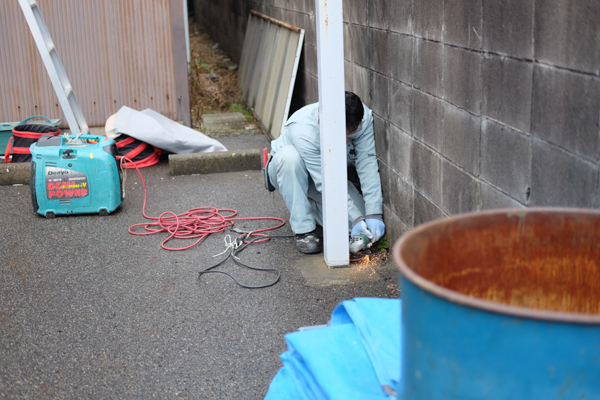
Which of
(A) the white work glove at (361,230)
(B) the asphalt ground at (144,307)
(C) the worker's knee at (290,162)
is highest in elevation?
(C) the worker's knee at (290,162)

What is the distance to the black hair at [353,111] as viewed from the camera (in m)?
3.72

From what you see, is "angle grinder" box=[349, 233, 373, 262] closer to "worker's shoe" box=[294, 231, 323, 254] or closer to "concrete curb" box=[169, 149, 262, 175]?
"worker's shoe" box=[294, 231, 323, 254]

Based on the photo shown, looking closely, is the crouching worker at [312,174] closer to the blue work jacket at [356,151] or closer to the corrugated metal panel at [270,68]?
the blue work jacket at [356,151]

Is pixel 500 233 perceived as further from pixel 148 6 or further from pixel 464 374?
pixel 148 6

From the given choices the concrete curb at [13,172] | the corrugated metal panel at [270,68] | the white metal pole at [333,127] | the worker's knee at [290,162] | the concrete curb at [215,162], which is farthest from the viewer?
the corrugated metal panel at [270,68]

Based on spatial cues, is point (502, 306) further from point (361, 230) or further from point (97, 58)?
point (97, 58)

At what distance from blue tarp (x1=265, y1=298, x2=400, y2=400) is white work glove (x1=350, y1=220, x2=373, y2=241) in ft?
6.08

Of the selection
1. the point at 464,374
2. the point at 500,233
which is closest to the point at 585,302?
the point at 500,233

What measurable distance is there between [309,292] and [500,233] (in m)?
2.06

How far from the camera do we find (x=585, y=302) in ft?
4.97

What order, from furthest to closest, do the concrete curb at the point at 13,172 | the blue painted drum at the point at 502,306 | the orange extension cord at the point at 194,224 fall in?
the concrete curb at the point at 13,172, the orange extension cord at the point at 194,224, the blue painted drum at the point at 502,306

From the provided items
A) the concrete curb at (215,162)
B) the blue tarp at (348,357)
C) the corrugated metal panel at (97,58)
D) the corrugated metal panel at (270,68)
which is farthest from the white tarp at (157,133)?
the blue tarp at (348,357)

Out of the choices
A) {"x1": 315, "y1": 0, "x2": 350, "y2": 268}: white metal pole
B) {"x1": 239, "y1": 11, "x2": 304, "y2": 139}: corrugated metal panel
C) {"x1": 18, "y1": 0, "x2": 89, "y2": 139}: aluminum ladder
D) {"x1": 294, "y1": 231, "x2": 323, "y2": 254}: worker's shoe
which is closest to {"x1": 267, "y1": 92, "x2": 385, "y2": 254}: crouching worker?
{"x1": 294, "y1": 231, "x2": 323, "y2": 254}: worker's shoe

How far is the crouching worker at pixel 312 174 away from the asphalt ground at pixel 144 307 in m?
0.22
